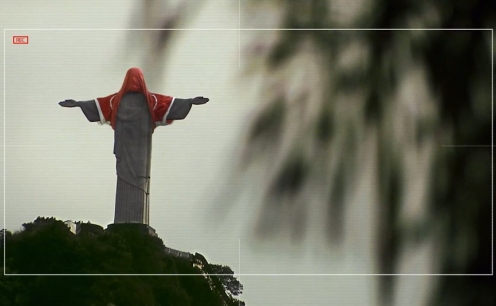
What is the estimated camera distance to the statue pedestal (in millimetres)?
2546

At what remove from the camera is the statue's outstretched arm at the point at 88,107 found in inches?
103

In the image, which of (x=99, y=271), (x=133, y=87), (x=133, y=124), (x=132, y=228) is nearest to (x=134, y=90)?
(x=133, y=87)

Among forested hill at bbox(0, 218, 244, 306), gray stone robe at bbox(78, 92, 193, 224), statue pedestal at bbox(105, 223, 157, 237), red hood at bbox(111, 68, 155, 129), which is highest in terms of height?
red hood at bbox(111, 68, 155, 129)

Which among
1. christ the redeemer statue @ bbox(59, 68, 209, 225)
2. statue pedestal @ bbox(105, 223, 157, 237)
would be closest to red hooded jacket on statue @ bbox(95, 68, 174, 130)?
christ the redeemer statue @ bbox(59, 68, 209, 225)

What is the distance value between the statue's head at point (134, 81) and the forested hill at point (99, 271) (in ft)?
1.62

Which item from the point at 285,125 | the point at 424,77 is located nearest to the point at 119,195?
the point at 285,125

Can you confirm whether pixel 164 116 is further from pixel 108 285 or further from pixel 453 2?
pixel 453 2

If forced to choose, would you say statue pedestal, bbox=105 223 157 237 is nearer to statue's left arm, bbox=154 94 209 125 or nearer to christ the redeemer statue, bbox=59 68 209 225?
christ the redeemer statue, bbox=59 68 209 225

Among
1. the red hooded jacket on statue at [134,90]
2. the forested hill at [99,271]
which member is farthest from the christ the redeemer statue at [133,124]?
the forested hill at [99,271]

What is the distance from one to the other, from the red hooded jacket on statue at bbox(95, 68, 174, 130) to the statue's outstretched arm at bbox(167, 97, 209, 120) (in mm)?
17

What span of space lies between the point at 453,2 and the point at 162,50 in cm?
69

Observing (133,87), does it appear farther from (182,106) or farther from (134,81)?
(182,106)

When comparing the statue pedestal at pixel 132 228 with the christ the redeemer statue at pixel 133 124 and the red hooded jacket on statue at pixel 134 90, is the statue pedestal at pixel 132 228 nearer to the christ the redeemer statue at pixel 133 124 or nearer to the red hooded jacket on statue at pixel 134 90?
the christ the redeemer statue at pixel 133 124

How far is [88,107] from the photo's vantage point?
262 centimetres
